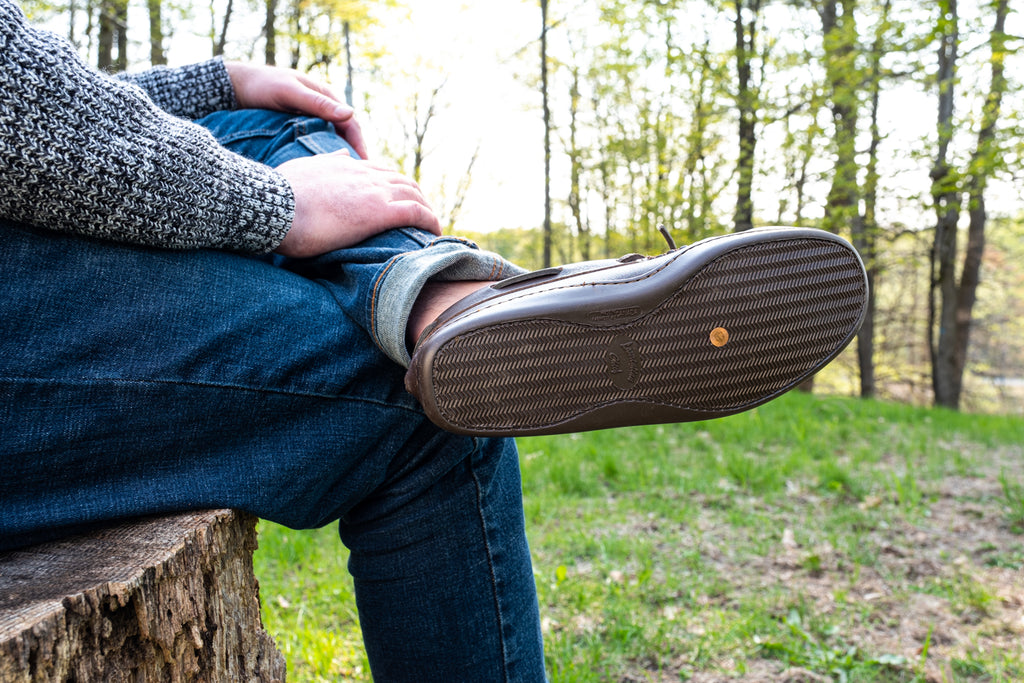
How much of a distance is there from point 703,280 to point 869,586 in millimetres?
1960

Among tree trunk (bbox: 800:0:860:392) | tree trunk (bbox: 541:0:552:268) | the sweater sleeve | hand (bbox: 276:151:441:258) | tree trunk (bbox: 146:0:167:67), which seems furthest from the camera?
tree trunk (bbox: 541:0:552:268)

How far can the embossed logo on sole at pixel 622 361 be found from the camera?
903 mm

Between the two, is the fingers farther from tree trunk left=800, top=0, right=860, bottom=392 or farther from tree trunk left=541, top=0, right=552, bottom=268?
tree trunk left=541, top=0, right=552, bottom=268

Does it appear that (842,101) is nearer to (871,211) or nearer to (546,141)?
(871,211)

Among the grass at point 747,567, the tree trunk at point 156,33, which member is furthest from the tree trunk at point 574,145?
the grass at point 747,567

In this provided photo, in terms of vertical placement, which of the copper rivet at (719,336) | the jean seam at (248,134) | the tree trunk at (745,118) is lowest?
the copper rivet at (719,336)

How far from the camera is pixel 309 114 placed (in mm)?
1354

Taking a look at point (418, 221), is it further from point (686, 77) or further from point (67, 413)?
point (686, 77)

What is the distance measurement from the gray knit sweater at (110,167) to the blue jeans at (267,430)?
4 centimetres

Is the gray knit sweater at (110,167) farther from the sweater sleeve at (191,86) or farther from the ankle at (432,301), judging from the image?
the sweater sleeve at (191,86)

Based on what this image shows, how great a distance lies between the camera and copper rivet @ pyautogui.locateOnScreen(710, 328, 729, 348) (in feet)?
3.05

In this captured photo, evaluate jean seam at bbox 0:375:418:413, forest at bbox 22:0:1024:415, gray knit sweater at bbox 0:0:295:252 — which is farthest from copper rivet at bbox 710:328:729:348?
forest at bbox 22:0:1024:415

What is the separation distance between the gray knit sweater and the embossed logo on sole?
1.58ft

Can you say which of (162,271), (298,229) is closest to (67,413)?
(162,271)
